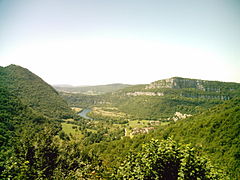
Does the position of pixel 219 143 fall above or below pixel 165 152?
below

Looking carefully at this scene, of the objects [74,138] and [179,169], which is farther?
[74,138]

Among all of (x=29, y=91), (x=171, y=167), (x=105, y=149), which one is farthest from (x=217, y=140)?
(x=29, y=91)

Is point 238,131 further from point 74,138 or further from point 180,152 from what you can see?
point 74,138

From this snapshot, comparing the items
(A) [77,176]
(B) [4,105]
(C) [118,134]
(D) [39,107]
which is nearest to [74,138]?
(C) [118,134]

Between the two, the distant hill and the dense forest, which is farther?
the distant hill

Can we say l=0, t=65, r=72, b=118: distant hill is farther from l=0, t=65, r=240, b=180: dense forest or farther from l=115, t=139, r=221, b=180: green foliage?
l=115, t=139, r=221, b=180: green foliage

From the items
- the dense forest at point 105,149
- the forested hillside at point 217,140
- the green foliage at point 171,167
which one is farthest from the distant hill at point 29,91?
the green foliage at point 171,167

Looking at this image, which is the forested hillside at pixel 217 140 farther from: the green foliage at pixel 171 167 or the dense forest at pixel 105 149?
the green foliage at pixel 171 167

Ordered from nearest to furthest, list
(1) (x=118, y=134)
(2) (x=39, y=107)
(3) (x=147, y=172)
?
(3) (x=147, y=172) → (1) (x=118, y=134) → (2) (x=39, y=107)

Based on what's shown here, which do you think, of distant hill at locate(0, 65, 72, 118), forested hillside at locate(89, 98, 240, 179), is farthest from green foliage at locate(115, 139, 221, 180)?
distant hill at locate(0, 65, 72, 118)
